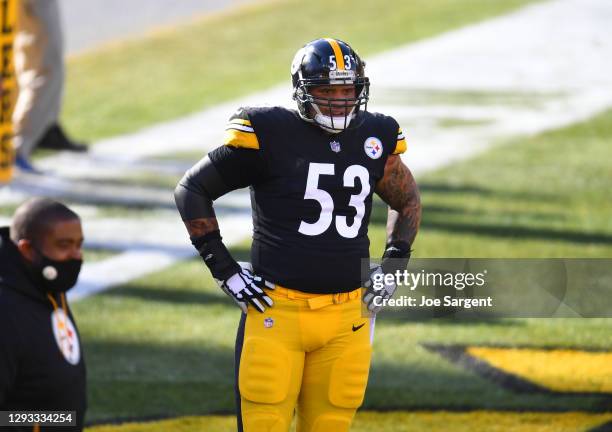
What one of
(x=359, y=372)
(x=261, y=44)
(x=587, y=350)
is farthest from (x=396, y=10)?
(x=359, y=372)

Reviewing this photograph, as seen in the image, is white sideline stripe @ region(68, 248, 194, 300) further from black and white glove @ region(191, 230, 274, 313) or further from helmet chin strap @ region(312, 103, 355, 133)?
helmet chin strap @ region(312, 103, 355, 133)

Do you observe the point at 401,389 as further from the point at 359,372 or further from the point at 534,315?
the point at 359,372

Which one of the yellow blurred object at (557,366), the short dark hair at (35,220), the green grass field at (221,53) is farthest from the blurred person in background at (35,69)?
the short dark hair at (35,220)

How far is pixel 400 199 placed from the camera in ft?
17.3

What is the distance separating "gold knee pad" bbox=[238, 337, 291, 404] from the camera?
189 inches

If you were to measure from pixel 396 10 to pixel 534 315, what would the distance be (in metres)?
11.2

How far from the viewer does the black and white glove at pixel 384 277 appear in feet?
16.7

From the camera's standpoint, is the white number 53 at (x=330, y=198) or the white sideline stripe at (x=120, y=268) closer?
the white number 53 at (x=330, y=198)

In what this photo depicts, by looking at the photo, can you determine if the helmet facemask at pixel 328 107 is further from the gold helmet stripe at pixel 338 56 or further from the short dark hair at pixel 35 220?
the short dark hair at pixel 35 220

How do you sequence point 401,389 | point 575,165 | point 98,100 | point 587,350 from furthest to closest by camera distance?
1. point 98,100
2. point 575,165
3. point 587,350
4. point 401,389

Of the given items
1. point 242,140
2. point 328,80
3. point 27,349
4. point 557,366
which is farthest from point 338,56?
point 557,366

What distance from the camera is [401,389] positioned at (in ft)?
23.5

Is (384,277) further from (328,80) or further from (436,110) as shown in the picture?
(436,110)

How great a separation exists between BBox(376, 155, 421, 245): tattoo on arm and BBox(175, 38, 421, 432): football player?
0.51ft
